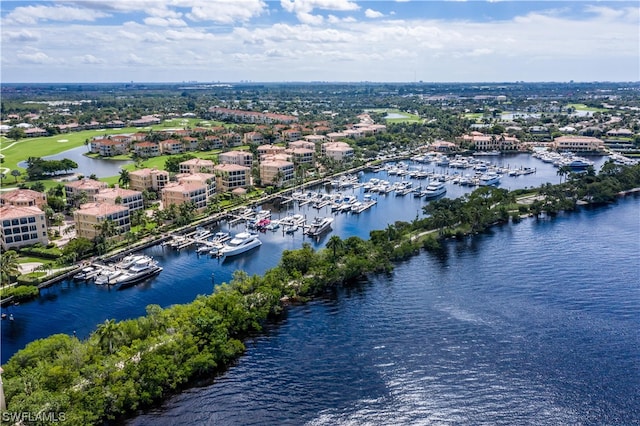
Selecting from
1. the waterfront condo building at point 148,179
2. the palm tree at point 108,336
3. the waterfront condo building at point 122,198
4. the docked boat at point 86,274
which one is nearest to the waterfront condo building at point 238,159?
the waterfront condo building at point 148,179

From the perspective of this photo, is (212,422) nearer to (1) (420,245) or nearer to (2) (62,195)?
(1) (420,245)

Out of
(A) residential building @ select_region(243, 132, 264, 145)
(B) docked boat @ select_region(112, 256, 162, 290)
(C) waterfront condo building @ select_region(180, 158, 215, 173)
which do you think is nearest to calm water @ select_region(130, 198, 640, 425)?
(B) docked boat @ select_region(112, 256, 162, 290)

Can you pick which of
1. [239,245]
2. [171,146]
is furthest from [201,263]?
[171,146]

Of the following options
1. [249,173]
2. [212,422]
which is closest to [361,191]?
[249,173]

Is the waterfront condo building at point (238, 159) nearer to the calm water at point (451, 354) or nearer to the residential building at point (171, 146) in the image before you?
the residential building at point (171, 146)

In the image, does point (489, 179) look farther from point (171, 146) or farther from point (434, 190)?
point (171, 146)

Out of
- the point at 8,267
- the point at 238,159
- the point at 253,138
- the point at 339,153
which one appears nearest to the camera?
the point at 8,267
